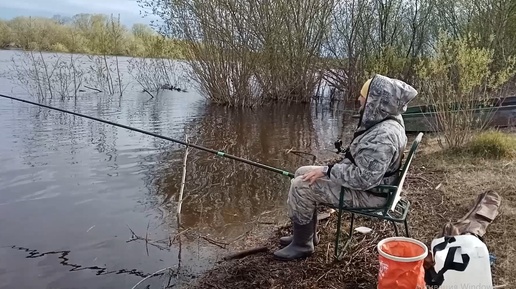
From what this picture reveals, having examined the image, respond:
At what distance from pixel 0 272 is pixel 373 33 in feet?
50.8

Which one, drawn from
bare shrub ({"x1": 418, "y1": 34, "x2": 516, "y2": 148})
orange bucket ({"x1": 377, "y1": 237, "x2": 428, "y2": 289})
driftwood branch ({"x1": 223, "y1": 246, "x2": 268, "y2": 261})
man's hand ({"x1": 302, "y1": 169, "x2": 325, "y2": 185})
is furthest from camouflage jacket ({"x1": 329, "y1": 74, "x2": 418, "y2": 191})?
bare shrub ({"x1": 418, "y1": 34, "x2": 516, "y2": 148})

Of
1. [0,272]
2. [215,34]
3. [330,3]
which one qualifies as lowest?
[0,272]

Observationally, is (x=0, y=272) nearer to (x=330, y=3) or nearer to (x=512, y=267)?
(x=512, y=267)

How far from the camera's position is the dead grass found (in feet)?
10.6

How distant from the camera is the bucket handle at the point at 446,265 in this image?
2705mm

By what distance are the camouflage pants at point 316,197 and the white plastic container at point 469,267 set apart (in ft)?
1.93

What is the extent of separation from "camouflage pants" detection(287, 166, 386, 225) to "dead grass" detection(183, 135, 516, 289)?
39 centimetres

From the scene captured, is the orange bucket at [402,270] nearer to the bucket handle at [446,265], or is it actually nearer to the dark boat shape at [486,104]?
the bucket handle at [446,265]

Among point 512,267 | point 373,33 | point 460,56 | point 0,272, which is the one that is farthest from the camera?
point 373,33

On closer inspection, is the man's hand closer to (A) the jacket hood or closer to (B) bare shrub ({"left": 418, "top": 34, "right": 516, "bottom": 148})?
(A) the jacket hood

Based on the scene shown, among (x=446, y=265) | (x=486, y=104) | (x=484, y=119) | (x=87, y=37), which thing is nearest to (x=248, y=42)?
(x=484, y=119)

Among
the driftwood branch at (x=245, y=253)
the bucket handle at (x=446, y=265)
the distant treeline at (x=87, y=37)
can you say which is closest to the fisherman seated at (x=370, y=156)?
the bucket handle at (x=446, y=265)

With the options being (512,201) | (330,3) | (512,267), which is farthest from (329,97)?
(512,267)

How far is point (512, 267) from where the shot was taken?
317 centimetres
